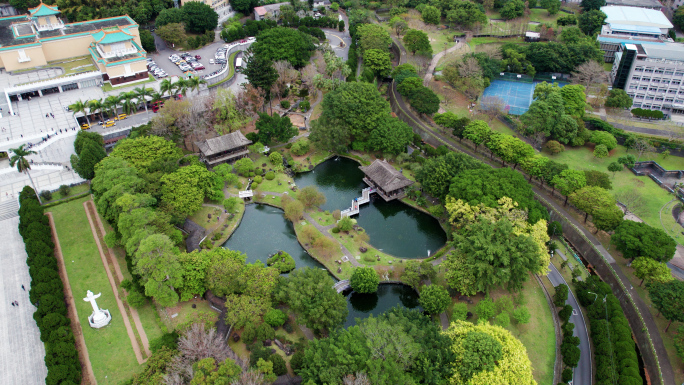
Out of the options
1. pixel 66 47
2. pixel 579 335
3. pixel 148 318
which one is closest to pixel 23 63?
pixel 66 47

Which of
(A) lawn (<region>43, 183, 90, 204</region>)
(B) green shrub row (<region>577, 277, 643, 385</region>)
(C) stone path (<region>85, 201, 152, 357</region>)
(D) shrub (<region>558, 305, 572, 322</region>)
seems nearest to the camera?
(B) green shrub row (<region>577, 277, 643, 385</region>)

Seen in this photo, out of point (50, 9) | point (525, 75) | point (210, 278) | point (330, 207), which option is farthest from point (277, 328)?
point (50, 9)

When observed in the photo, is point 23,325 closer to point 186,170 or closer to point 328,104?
point 186,170

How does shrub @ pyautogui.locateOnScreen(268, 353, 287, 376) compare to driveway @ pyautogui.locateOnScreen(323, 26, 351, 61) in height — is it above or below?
below

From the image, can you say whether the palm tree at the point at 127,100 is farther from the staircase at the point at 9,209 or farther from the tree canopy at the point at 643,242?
the tree canopy at the point at 643,242

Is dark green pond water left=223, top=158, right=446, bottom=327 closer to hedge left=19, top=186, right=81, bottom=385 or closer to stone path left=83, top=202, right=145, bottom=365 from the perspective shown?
stone path left=83, top=202, right=145, bottom=365

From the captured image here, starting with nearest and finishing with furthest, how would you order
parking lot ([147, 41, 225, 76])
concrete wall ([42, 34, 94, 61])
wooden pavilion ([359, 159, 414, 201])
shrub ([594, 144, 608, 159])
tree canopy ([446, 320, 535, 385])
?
tree canopy ([446, 320, 535, 385])
wooden pavilion ([359, 159, 414, 201])
shrub ([594, 144, 608, 159])
concrete wall ([42, 34, 94, 61])
parking lot ([147, 41, 225, 76])

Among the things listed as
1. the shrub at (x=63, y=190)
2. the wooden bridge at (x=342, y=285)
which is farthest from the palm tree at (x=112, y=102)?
the wooden bridge at (x=342, y=285)

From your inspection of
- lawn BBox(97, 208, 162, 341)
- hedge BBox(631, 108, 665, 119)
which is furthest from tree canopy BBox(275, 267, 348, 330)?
hedge BBox(631, 108, 665, 119)
